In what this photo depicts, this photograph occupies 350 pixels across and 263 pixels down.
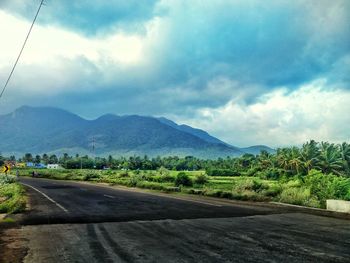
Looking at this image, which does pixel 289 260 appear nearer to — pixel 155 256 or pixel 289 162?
pixel 155 256

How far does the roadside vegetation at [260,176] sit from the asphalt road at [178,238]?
15.3ft

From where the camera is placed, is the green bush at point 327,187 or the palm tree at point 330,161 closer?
the green bush at point 327,187

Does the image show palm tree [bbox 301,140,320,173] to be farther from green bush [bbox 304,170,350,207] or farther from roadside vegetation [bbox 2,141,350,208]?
green bush [bbox 304,170,350,207]

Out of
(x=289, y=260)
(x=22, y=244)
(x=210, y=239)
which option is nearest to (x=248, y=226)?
(x=210, y=239)

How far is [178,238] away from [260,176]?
8962 centimetres

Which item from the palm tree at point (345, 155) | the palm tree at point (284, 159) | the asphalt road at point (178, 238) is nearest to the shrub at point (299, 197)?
the asphalt road at point (178, 238)

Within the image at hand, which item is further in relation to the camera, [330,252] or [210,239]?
[210,239]

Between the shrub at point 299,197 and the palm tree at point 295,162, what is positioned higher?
the palm tree at point 295,162

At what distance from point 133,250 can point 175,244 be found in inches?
43.9

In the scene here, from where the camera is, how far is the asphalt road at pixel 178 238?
777cm

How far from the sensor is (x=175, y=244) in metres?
8.97

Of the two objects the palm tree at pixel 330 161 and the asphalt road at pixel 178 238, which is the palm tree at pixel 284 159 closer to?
the palm tree at pixel 330 161

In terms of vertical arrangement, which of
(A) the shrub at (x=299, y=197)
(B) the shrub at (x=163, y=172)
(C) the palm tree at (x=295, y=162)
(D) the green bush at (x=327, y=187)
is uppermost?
(C) the palm tree at (x=295, y=162)

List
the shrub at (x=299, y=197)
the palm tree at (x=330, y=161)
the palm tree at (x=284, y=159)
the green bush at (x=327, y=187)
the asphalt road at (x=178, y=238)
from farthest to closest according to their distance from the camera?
the palm tree at (x=284, y=159)
the palm tree at (x=330, y=161)
the shrub at (x=299, y=197)
the green bush at (x=327, y=187)
the asphalt road at (x=178, y=238)
